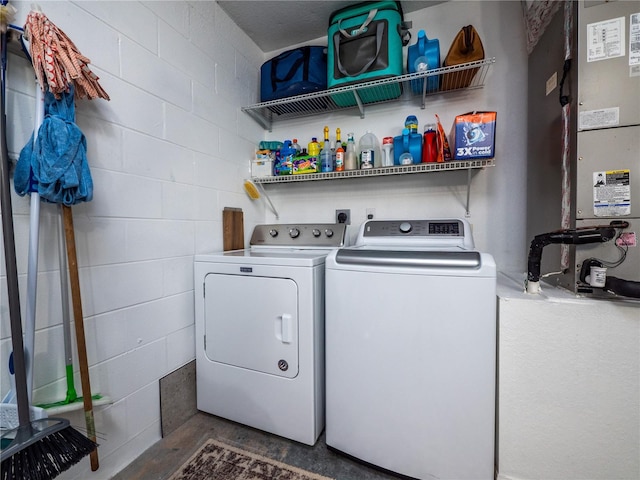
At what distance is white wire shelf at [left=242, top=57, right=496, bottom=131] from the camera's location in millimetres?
1645

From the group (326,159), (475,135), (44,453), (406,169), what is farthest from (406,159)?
(44,453)

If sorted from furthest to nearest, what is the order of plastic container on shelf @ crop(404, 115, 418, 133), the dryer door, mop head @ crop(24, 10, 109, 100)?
1. plastic container on shelf @ crop(404, 115, 418, 133)
2. the dryer door
3. mop head @ crop(24, 10, 109, 100)

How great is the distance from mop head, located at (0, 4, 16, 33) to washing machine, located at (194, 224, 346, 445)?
1.10 meters

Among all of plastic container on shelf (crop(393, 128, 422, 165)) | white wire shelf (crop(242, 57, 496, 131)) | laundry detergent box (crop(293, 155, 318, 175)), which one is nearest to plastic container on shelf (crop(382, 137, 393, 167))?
plastic container on shelf (crop(393, 128, 422, 165))

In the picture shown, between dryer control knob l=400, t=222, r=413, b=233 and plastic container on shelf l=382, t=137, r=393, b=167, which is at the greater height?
plastic container on shelf l=382, t=137, r=393, b=167

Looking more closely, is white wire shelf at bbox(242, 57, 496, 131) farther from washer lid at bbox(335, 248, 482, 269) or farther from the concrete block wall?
washer lid at bbox(335, 248, 482, 269)

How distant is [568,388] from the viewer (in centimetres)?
105

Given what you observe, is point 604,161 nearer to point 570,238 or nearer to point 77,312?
point 570,238

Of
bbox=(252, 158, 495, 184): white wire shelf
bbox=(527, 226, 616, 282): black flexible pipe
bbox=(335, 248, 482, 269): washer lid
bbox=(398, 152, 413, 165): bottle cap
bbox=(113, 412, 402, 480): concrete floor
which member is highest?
bbox=(398, 152, 413, 165): bottle cap

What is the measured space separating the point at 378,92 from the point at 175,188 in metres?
1.46

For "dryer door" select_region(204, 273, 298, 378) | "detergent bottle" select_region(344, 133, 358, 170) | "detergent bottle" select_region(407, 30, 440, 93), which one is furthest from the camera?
"detergent bottle" select_region(344, 133, 358, 170)

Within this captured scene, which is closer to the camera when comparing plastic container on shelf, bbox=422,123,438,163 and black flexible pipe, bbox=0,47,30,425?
black flexible pipe, bbox=0,47,30,425

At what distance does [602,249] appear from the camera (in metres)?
1.09

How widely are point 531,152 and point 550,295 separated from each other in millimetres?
1014
